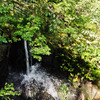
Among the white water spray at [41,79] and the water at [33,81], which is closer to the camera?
the water at [33,81]

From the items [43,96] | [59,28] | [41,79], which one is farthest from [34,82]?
[59,28]

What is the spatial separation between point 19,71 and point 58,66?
2.18m

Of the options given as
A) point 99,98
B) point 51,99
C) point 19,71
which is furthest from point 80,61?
point 19,71

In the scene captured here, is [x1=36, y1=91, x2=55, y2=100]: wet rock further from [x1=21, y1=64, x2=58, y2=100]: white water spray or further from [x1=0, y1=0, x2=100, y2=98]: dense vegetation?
[x1=0, y1=0, x2=100, y2=98]: dense vegetation

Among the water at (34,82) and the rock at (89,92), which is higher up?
the water at (34,82)

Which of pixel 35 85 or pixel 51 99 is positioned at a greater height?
pixel 35 85

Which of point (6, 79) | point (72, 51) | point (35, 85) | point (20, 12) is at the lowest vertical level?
point (35, 85)

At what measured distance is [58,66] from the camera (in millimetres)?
5488

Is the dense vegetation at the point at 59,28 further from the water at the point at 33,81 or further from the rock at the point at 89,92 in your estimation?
the water at the point at 33,81

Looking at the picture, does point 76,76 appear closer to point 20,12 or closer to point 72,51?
point 72,51

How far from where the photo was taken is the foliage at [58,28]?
289cm

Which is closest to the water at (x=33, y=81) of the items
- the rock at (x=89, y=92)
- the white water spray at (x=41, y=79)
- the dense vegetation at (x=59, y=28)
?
the white water spray at (x=41, y=79)

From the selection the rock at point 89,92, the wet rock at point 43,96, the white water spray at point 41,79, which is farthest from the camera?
the white water spray at point 41,79

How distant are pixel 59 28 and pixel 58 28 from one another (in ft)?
1.41
